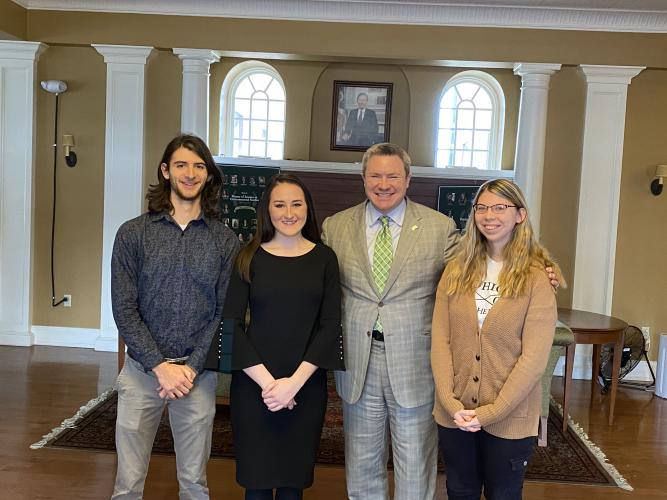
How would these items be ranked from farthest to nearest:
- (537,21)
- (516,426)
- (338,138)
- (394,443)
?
(338,138) < (537,21) < (394,443) < (516,426)

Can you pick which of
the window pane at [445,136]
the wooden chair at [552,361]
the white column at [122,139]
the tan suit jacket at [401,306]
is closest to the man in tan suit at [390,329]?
the tan suit jacket at [401,306]

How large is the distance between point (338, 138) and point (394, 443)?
14.9 ft

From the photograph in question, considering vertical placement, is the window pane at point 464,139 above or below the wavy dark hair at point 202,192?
above

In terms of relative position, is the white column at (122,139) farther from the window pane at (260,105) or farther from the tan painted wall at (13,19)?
the window pane at (260,105)

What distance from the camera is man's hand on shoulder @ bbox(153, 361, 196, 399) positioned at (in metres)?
2.29

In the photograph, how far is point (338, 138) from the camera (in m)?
6.67

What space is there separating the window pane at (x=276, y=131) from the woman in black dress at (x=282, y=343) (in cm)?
461

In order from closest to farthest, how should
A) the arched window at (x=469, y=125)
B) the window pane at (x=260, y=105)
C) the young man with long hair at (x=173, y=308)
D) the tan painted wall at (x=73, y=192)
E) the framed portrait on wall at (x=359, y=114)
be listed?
the young man with long hair at (x=173, y=308) < the tan painted wall at (x=73, y=192) < the framed portrait on wall at (x=359, y=114) < the arched window at (x=469, y=125) < the window pane at (x=260, y=105)

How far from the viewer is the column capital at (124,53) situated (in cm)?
593

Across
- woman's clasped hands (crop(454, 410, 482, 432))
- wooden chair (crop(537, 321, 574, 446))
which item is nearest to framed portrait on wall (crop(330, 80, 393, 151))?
wooden chair (crop(537, 321, 574, 446))

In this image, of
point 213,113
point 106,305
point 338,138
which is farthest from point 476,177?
point 106,305

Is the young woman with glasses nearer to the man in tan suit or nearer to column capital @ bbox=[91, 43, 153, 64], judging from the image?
the man in tan suit

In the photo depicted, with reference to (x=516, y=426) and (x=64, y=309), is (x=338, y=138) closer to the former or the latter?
(x=64, y=309)

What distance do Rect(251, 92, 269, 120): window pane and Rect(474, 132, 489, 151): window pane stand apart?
A: 2156 millimetres
